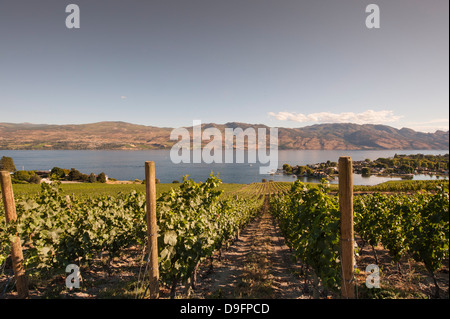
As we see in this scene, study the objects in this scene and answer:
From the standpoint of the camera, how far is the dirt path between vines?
682cm

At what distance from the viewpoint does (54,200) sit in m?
8.16

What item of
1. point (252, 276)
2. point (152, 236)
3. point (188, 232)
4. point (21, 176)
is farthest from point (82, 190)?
point (152, 236)

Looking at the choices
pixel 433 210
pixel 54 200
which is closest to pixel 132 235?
pixel 54 200

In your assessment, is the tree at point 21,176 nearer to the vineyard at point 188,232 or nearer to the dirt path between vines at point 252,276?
the vineyard at point 188,232

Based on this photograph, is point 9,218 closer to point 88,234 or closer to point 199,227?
point 88,234

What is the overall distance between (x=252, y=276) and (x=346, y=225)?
19.6 ft

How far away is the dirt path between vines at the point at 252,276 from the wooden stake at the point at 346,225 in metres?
4.05

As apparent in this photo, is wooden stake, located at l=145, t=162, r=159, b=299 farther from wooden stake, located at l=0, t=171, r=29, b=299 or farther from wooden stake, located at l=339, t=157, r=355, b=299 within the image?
wooden stake, located at l=0, t=171, r=29, b=299

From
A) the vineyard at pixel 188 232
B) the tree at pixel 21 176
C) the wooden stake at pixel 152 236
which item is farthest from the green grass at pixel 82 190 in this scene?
the wooden stake at pixel 152 236

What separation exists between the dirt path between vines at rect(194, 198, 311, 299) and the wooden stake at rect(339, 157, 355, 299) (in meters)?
4.05

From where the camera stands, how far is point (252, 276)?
26.2ft

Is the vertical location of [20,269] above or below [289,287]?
above

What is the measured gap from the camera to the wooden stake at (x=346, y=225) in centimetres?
Answer: 329

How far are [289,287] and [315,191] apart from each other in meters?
4.68
